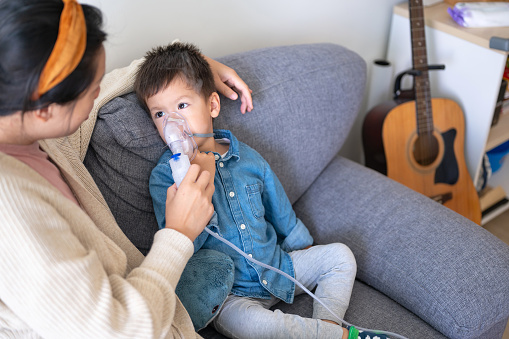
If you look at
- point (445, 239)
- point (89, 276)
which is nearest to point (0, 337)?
point (89, 276)

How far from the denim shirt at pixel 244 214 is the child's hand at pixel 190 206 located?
0.22 metres

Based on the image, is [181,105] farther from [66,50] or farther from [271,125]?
[66,50]

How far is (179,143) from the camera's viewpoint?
3.95ft

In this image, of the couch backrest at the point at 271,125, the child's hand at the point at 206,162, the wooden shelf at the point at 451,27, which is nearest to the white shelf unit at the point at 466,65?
the wooden shelf at the point at 451,27

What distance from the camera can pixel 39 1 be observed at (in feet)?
2.51

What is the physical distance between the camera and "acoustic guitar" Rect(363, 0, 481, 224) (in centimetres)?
216

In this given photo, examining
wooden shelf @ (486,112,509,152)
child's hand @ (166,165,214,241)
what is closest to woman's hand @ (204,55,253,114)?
child's hand @ (166,165,214,241)

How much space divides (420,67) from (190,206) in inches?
61.0

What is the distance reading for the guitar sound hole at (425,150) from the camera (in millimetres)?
2180

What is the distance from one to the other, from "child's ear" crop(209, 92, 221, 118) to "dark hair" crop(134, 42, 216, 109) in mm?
24

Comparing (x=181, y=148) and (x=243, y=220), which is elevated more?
(x=181, y=148)

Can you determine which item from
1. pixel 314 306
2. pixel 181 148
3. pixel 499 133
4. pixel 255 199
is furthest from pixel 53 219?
pixel 499 133

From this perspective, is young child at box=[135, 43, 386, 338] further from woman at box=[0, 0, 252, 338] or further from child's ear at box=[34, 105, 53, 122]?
child's ear at box=[34, 105, 53, 122]

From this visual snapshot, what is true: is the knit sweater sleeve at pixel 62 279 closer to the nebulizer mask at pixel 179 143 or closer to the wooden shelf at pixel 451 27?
the nebulizer mask at pixel 179 143
